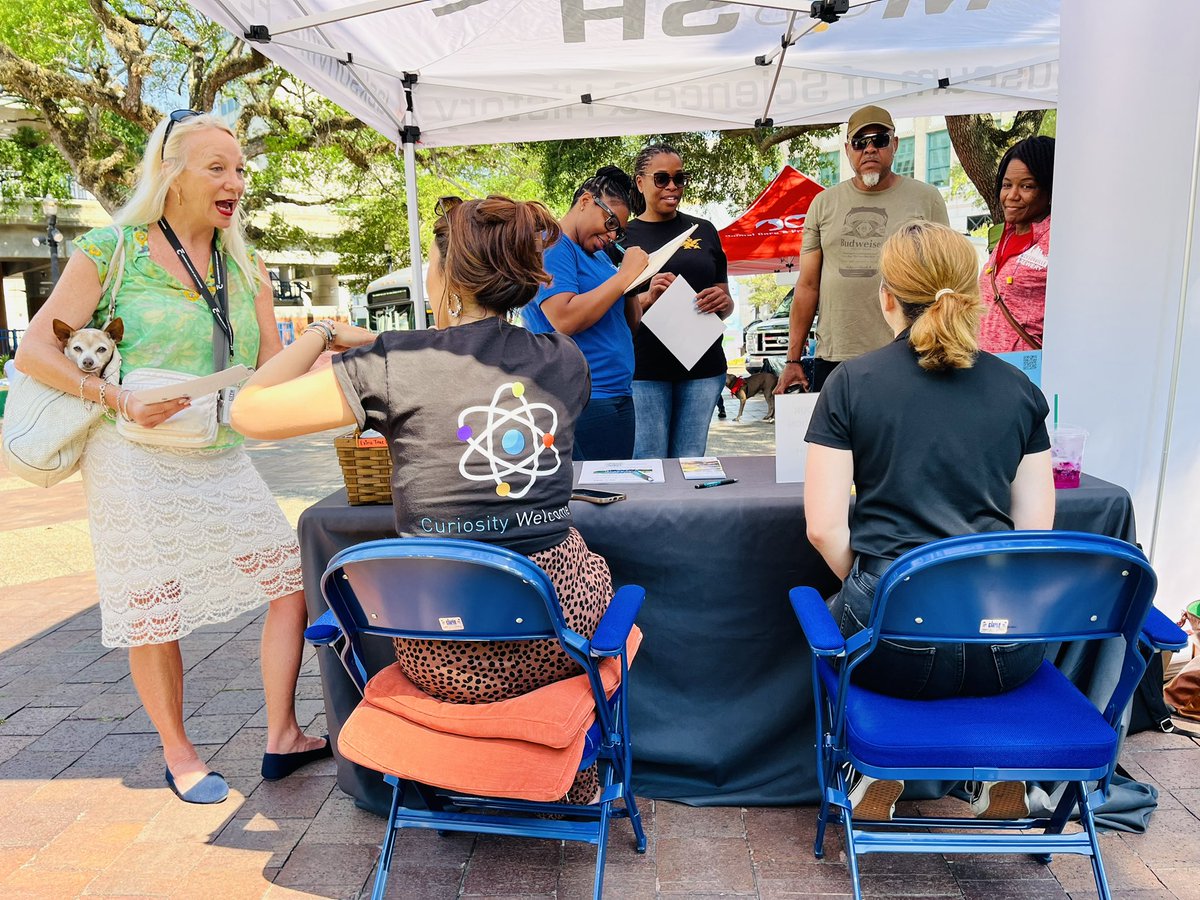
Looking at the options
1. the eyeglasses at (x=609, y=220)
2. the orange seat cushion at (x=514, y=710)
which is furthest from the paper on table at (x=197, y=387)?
the eyeglasses at (x=609, y=220)

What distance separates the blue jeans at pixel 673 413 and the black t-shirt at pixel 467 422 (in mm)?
1957

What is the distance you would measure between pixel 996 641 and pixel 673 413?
2302 millimetres

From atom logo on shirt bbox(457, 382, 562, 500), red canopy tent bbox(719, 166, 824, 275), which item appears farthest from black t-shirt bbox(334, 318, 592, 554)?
red canopy tent bbox(719, 166, 824, 275)

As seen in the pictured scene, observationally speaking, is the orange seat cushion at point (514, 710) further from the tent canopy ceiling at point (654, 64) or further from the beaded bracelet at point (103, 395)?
the tent canopy ceiling at point (654, 64)

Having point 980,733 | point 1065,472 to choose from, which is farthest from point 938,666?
point 1065,472

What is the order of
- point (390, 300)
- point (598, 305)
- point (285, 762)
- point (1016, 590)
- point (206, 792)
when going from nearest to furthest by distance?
point (1016, 590), point (206, 792), point (285, 762), point (598, 305), point (390, 300)

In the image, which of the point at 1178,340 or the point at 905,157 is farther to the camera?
the point at 905,157

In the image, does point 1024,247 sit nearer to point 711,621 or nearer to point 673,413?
point 673,413

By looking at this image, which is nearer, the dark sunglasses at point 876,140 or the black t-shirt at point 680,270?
the dark sunglasses at point 876,140

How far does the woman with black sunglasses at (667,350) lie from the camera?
379 centimetres

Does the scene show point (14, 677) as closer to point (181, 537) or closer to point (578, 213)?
point (181, 537)

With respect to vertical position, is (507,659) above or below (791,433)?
below

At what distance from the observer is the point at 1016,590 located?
5.44 ft

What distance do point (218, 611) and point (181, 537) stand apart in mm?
238
